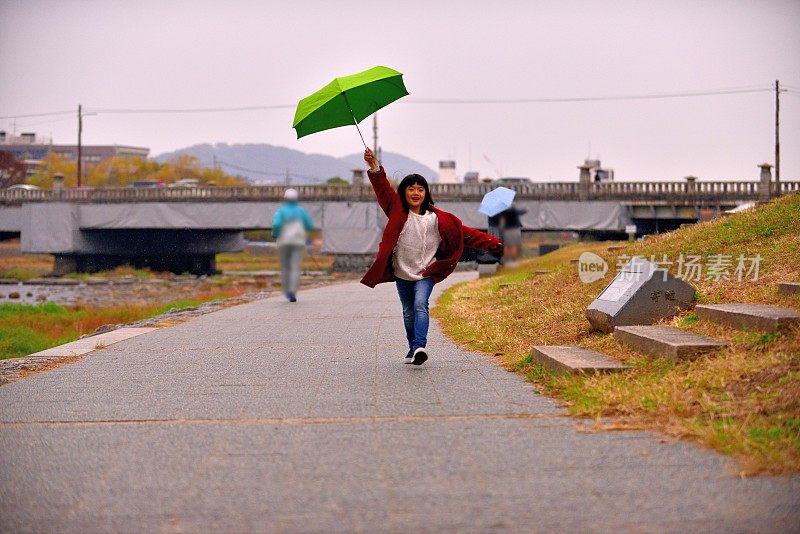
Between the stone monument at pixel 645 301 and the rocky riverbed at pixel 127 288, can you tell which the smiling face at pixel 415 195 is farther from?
the rocky riverbed at pixel 127 288

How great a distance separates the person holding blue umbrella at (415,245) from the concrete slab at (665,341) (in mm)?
1673

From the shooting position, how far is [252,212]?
2425 inches

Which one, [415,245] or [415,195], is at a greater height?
[415,195]

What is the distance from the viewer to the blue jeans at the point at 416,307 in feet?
32.0

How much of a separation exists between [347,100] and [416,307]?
2.16m

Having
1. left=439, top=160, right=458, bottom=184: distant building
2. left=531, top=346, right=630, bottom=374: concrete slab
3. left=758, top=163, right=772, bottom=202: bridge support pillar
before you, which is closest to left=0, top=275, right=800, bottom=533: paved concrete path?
left=531, top=346, right=630, bottom=374: concrete slab

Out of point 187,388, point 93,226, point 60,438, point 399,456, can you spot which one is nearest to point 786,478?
point 399,456

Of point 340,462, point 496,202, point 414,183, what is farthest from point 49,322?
point 340,462

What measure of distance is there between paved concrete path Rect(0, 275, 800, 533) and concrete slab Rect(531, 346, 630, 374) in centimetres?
36

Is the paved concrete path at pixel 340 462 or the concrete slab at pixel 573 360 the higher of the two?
the concrete slab at pixel 573 360

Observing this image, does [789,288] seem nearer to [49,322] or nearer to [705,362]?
[705,362]

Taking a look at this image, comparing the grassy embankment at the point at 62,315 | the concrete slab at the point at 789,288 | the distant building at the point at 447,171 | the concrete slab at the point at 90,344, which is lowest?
the grassy embankment at the point at 62,315

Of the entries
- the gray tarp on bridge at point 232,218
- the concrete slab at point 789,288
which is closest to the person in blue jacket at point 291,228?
the concrete slab at point 789,288

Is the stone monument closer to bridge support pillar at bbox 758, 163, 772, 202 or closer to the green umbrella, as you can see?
the green umbrella
